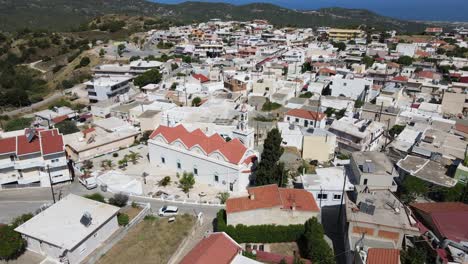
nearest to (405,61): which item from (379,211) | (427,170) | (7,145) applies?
(427,170)

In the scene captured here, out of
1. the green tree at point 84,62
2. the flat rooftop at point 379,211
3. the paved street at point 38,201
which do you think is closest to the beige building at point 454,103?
the flat rooftop at point 379,211

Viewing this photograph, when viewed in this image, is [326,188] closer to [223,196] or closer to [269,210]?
[269,210]

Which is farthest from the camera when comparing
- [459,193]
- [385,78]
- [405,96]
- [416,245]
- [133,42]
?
[133,42]

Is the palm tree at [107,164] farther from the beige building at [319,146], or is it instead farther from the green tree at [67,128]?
the beige building at [319,146]

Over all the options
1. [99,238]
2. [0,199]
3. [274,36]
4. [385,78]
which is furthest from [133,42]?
[99,238]

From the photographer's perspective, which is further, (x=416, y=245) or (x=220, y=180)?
(x=220, y=180)

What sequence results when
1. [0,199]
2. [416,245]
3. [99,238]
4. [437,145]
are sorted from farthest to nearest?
1. [437,145]
2. [0,199]
3. [99,238]
4. [416,245]

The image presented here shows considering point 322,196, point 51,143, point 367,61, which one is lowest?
point 322,196

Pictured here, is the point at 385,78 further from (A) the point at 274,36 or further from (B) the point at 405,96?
(A) the point at 274,36
